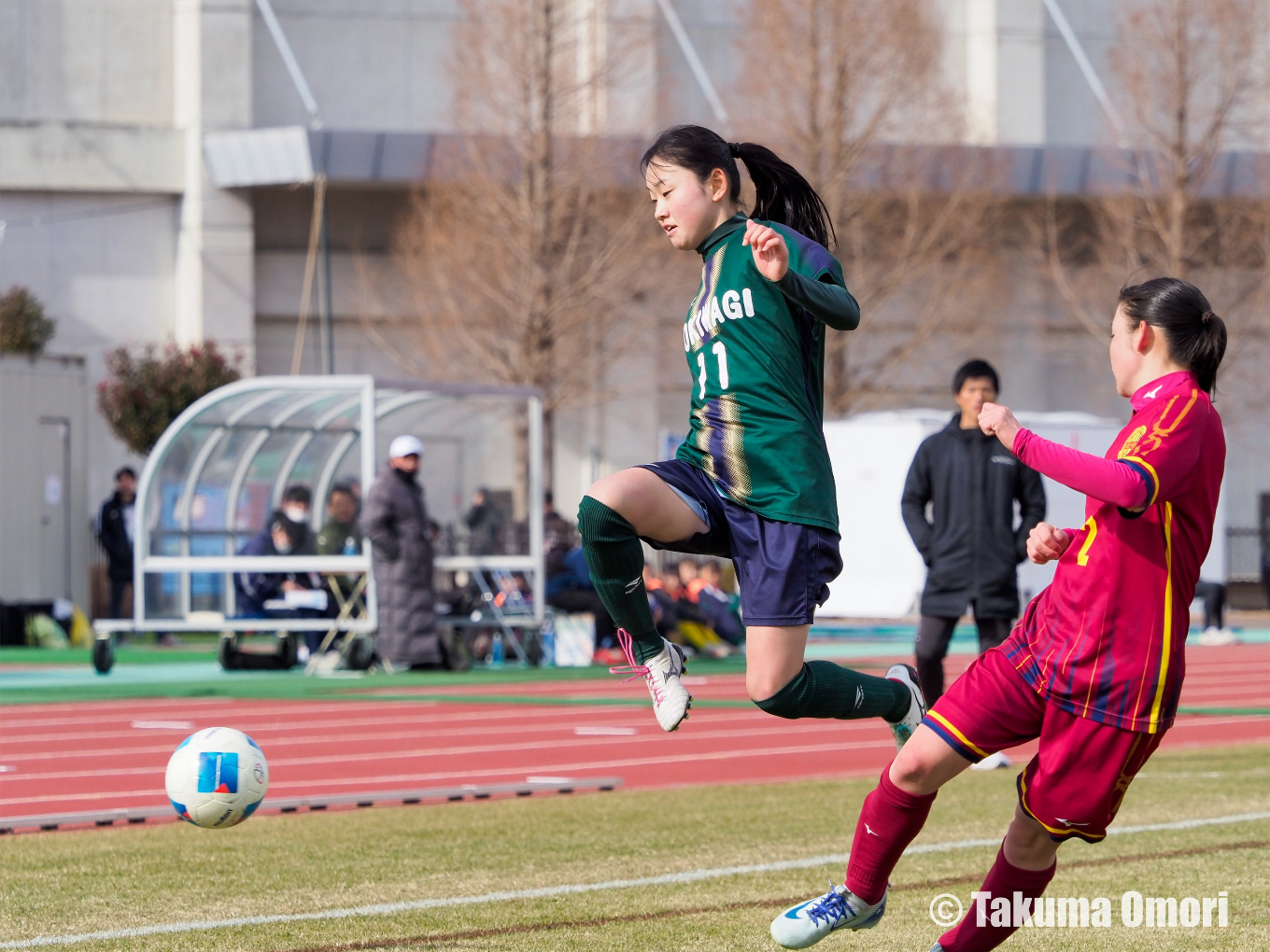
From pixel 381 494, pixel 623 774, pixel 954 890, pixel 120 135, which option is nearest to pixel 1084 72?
pixel 120 135

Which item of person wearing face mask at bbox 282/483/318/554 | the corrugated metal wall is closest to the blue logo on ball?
person wearing face mask at bbox 282/483/318/554

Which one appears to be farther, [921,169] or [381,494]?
[921,169]

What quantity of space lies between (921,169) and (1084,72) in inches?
271

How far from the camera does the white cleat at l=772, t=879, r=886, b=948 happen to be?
4.34 metres

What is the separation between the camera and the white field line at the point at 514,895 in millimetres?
5109

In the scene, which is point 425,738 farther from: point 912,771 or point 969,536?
point 912,771

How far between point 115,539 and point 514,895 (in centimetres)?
1861

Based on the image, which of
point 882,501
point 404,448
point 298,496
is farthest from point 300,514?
point 882,501

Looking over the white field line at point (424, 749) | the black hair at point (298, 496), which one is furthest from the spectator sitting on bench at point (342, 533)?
the white field line at point (424, 749)

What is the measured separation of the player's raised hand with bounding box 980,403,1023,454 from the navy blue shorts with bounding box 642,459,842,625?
34.5 inches

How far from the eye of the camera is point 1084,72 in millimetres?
34406

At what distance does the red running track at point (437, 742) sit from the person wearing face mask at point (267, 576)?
292 centimetres

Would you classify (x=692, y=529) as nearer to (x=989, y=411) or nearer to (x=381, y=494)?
(x=989, y=411)

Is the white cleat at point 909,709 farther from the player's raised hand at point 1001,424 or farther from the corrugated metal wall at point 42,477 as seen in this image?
the corrugated metal wall at point 42,477
